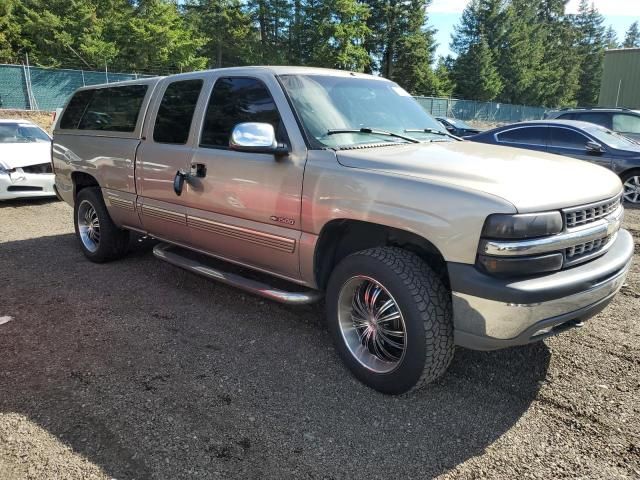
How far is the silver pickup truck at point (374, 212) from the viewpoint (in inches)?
102

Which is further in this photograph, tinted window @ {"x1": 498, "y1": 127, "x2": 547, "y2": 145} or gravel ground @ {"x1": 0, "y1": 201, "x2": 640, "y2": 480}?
tinted window @ {"x1": 498, "y1": 127, "x2": 547, "y2": 145}

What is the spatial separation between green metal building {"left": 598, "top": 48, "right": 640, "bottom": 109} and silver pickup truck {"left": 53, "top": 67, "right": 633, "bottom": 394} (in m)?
37.1

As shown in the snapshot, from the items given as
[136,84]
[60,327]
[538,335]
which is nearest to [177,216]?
[60,327]

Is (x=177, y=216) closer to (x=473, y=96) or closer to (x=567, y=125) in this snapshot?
(x=567, y=125)

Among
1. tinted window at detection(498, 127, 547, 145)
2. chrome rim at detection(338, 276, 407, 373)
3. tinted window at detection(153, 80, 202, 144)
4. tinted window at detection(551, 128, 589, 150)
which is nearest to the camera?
chrome rim at detection(338, 276, 407, 373)

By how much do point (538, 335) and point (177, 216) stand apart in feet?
10.1

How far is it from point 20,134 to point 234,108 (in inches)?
314

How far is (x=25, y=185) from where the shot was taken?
8.82 m

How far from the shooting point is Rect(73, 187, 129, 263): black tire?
552 cm

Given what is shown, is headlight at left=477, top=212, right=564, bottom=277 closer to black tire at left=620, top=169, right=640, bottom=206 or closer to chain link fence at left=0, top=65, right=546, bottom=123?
black tire at left=620, top=169, right=640, bottom=206

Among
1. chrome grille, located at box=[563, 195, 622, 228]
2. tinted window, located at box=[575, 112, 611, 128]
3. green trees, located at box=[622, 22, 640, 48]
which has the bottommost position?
chrome grille, located at box=[563, 195, 622, 228]

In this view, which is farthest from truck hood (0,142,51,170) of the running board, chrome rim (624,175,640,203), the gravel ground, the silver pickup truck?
chrome rim (624,175,640,203)

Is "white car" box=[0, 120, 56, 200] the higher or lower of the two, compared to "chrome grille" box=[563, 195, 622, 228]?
lower

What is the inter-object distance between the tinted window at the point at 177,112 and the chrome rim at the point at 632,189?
328 inches
